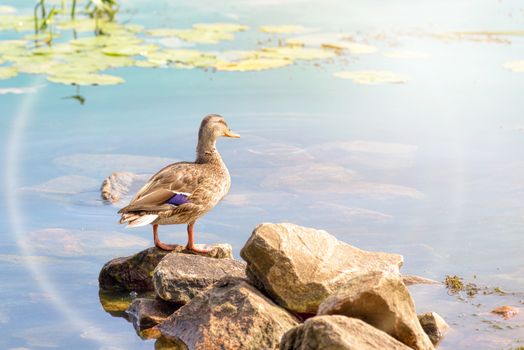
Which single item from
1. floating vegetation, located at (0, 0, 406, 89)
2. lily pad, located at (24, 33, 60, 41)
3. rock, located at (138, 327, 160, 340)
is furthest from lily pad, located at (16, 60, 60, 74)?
rock, located at (138, 327, 160, 340)

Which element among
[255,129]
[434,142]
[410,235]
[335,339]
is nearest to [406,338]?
[335,339]

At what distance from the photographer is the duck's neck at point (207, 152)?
281 inches

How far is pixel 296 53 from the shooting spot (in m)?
13.9

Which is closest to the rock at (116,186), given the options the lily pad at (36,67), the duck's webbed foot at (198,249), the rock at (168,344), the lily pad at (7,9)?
the duck's webbed foot at (198,249)

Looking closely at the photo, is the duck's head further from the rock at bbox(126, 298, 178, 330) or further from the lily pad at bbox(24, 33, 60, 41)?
the lily pad at bbox(24, 33, 60, 41)

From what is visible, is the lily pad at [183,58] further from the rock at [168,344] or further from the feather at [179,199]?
the rock at [168,344]

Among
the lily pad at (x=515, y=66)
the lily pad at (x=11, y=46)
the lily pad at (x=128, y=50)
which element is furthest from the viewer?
the lily pad at (x=11, y=46)

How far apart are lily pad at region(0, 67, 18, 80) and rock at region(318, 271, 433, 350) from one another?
8453 millimetres

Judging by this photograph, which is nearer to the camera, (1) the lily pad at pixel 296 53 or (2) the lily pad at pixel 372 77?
(2) the lily pad at pixel 372 77

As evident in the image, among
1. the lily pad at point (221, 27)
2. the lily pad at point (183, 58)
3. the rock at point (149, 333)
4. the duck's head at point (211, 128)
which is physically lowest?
the rock at point (149, 333)

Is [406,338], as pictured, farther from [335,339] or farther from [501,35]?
[501,35]

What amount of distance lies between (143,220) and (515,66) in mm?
7378

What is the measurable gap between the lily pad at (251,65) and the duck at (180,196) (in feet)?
19.3

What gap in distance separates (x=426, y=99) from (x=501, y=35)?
354 cm
